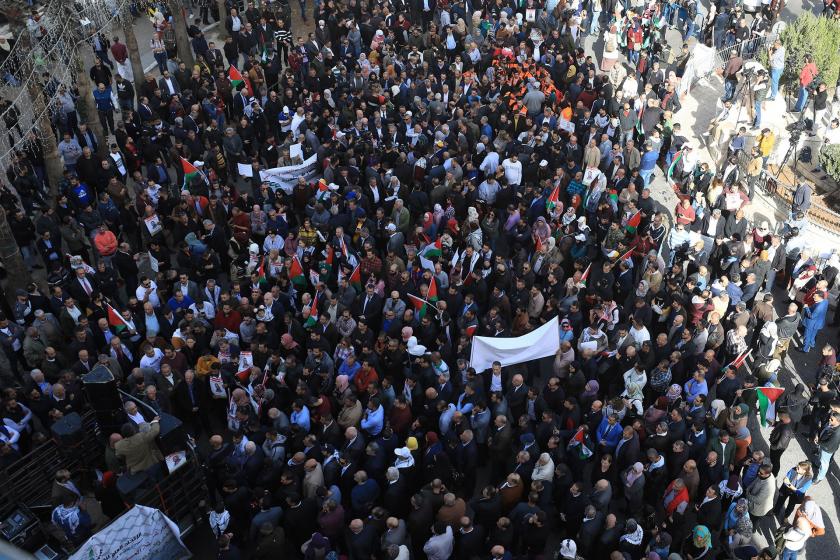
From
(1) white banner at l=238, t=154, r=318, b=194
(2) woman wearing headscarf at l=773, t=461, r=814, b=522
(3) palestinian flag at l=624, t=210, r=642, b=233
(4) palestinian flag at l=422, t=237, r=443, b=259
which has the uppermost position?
(1) white banner at l=238, t=154, r=318, b=194

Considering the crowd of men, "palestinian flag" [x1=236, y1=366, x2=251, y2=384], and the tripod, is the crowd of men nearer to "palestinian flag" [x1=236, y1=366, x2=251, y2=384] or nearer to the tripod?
"palestinian flag" [x1=236, y1=366, x2=251, y2=384]

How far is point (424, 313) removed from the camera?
567 inches

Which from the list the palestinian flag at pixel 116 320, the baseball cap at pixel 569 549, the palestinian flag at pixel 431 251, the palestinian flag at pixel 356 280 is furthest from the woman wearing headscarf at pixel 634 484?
the palestinian flag at pixel 116 320

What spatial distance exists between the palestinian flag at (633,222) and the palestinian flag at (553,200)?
4.37 ft

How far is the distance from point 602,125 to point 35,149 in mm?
12148

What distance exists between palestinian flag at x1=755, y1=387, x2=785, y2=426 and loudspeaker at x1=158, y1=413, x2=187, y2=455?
27.3 feet

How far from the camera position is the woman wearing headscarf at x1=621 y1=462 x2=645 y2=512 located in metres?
11.6

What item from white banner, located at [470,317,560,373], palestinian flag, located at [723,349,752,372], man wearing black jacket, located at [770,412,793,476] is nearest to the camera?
man wearing black jacket, located at [770,412,793,476]

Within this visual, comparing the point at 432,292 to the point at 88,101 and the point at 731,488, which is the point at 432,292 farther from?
the point at 88,101

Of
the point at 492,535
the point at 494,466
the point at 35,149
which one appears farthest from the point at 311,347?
the point at 35,149

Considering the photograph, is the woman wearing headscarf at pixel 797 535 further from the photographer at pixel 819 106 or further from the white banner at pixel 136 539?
the photographer at pixel 819 106

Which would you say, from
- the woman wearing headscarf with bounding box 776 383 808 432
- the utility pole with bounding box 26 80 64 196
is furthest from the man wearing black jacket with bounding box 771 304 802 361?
the utility pole with bounding box 26 80 64 196

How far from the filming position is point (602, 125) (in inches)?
784

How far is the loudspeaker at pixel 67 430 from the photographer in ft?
39.7
